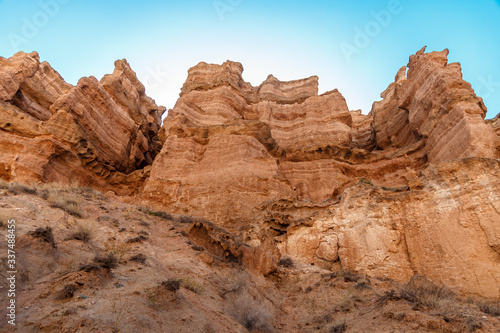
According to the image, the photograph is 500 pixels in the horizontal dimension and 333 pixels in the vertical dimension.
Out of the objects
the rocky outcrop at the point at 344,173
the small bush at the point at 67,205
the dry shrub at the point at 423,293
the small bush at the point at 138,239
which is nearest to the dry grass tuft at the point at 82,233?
the small bush at the point at 138,239

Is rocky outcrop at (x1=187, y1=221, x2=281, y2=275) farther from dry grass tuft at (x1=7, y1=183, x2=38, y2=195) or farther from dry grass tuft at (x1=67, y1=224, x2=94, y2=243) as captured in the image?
dry grass tuft at (x1=7, y1=183, x2=38, y2=195)

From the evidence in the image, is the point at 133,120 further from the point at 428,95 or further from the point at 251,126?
the point at 428,95

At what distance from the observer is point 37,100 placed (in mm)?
31703

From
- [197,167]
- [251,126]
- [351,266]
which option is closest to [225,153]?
[197,167]

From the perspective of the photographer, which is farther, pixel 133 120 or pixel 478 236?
pixel 133 120

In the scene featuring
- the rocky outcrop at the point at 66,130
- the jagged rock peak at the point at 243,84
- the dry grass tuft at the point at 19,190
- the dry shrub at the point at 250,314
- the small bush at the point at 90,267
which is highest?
the jagged rock peak at the point at 243,84

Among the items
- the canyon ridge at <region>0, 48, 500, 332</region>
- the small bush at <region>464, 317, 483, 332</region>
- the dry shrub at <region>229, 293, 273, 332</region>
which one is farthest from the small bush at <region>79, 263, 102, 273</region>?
the small bush at <region>464, 317, 483, 332</region>

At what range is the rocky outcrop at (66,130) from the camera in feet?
74.2

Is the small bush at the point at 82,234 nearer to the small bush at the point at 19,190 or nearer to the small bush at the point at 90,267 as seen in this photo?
the small bush at the point at 90,267

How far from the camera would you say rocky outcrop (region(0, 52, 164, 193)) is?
22625mm

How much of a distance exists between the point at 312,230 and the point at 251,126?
52.5ft

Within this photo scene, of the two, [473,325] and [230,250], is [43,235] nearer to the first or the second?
[230,250]

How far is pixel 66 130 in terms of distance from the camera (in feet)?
82.9

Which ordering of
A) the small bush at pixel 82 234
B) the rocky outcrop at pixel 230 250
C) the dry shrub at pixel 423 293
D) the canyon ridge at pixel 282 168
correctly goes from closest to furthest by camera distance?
the dry shrub at pixel 423 293
the small bush at pixel 82 234
the rocky outcrop at pixel 230 250
the canyon ridge at pixel 282 168
